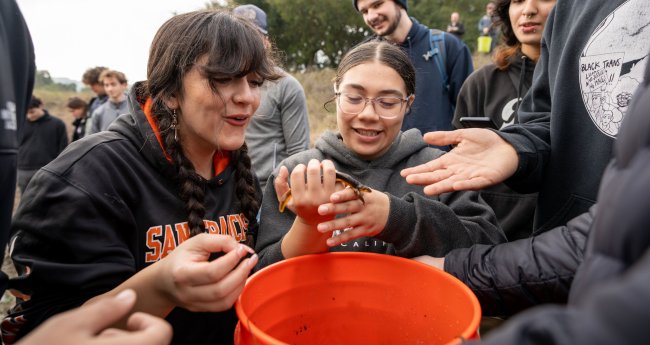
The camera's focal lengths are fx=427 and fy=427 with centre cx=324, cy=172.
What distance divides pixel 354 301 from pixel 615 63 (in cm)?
115

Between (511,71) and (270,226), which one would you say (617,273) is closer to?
(270,226)

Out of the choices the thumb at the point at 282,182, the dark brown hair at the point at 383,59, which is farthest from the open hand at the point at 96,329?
the dark brown hair at the point at 383,59

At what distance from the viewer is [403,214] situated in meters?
1.32

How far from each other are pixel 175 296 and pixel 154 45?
94 cm

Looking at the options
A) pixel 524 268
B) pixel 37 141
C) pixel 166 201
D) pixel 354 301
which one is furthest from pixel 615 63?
pixel 37 141

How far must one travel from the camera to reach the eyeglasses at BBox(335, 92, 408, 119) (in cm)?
187

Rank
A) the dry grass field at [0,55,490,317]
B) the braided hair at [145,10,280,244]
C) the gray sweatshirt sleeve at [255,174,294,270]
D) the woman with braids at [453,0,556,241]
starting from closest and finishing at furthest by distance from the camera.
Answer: the braided hair at [145,10,280,244] → the gray sweatshirt sleeve at [255,174,294,270] → the woman with braids at [453,0,556,241] → the dry grass field at [0,55,490,317]

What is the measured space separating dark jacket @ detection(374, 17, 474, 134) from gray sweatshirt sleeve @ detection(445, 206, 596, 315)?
2.23 metres

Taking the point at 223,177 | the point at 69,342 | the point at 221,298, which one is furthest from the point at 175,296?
the point at 223,177

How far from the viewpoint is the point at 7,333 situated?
3.84 feet

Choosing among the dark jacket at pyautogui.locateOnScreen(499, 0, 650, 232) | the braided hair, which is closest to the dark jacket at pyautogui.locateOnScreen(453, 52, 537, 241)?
the dark jacket at pyautogui.locateOnScreen(499, 0, 650, 232)

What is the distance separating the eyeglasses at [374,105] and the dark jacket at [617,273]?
124 centimetres

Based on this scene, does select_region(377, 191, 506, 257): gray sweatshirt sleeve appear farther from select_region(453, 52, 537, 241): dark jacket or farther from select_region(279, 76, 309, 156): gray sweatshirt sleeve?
select_region(279, 76, 309, 156): gray sweatshirt sleeve

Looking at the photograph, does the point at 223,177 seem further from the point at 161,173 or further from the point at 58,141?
the point at 58,141
